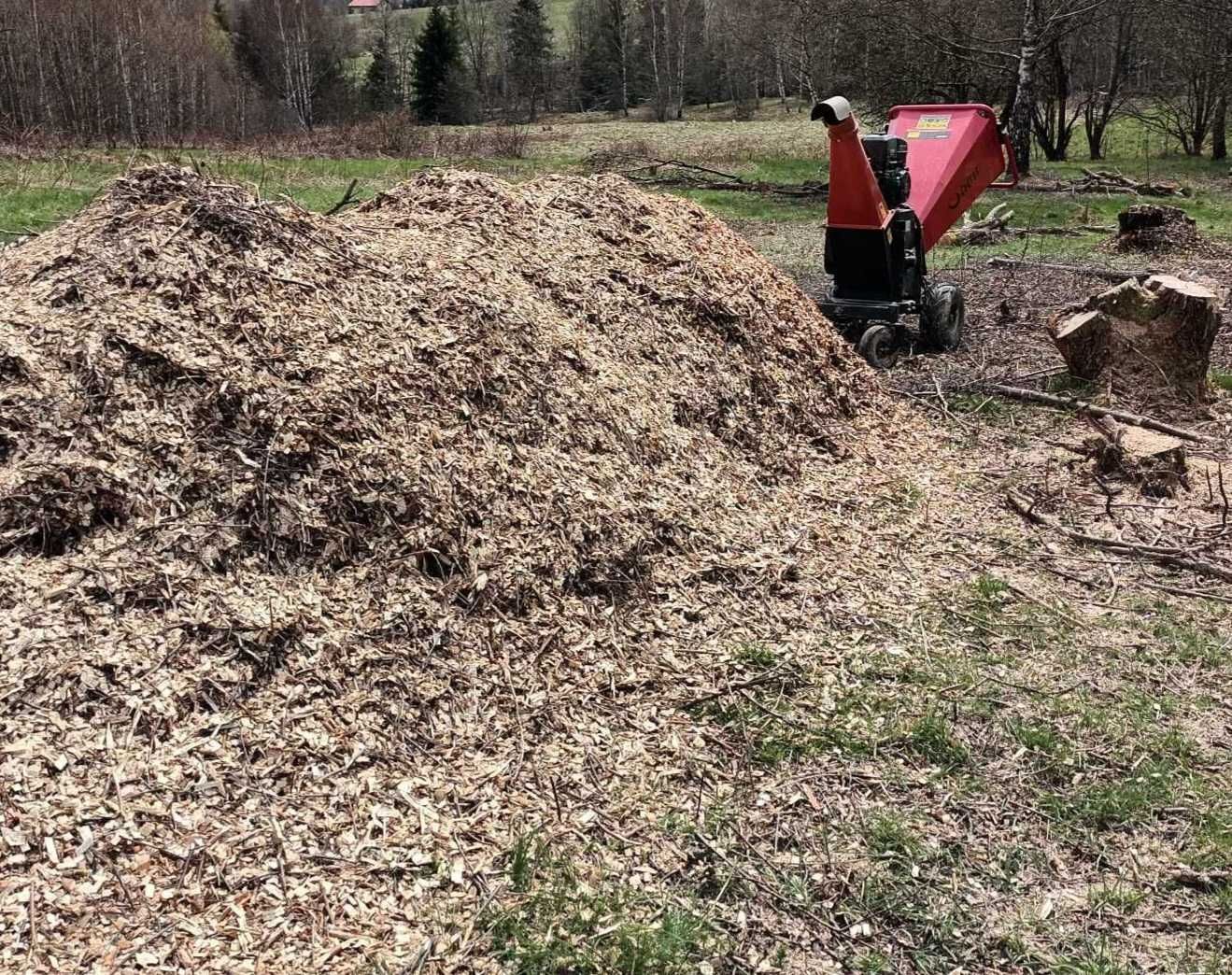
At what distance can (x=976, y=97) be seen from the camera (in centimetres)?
2444

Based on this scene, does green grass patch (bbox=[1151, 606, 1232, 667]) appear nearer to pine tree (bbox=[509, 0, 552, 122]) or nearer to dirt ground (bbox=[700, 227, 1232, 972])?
dirt ground (bbox=[700, 227, 1232, 972])

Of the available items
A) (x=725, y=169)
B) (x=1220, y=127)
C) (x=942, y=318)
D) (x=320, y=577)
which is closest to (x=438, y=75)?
(x=725, y=169)

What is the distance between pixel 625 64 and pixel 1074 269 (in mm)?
43519

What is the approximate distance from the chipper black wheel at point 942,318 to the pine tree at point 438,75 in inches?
1517

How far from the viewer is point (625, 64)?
50406mm

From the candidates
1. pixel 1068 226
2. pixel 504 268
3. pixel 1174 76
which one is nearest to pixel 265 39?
pixel 1174 76

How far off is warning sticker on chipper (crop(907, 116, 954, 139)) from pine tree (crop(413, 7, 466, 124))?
37.7m

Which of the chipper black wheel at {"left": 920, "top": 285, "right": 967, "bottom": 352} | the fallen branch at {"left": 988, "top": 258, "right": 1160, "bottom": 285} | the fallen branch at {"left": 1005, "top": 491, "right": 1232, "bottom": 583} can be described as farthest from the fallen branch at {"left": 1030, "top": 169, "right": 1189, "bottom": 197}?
the fallen branch at {"left": 1005, "top": 491, "right": 1232, "bottom": 583}

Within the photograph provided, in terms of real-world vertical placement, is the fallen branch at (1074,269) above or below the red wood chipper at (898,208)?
below

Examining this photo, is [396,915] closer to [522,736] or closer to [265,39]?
[522,736]

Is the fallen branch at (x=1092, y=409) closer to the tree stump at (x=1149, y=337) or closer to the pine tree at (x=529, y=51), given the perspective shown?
the tree stump at (x=1149, y=337)

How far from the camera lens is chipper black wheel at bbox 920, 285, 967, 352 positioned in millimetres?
8445

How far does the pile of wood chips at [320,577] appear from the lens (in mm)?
2592

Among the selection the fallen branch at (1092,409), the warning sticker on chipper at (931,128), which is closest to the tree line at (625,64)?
the warning sticker on chipper at (931,128)
